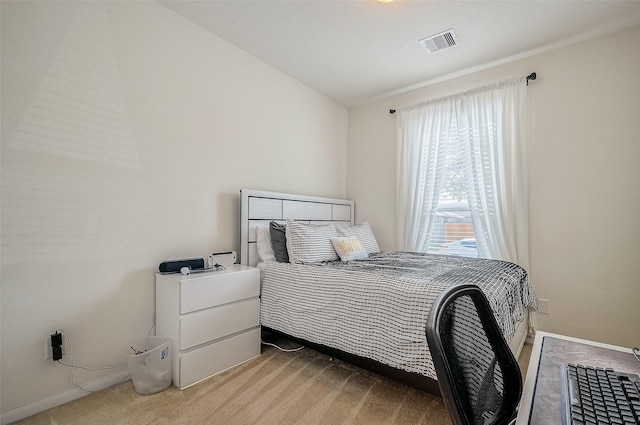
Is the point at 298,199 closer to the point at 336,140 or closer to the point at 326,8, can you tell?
the point at 336,140

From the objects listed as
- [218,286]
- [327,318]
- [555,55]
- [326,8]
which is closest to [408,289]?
[327,318]

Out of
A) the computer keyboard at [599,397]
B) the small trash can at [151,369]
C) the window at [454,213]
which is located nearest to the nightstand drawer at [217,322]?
the small trash can at [151,369]

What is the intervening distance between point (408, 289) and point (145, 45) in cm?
242

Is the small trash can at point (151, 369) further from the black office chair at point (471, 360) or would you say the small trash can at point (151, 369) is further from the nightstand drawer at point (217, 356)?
the black office chair at point (471, 360)

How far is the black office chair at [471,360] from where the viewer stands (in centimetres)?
50

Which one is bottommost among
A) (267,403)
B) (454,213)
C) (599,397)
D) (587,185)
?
(267,403)

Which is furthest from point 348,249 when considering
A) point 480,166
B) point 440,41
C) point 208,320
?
point 440,41

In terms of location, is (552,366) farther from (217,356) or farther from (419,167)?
(419,167)

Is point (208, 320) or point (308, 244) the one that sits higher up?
point (308, 244)

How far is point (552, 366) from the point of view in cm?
84

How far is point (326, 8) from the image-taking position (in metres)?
2.21

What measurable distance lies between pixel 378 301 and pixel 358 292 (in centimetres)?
15

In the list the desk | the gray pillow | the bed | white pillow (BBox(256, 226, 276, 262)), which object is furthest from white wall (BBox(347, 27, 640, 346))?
white pillow (BBox(256, 226, 276, 262))

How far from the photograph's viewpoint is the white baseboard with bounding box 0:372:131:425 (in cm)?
153
